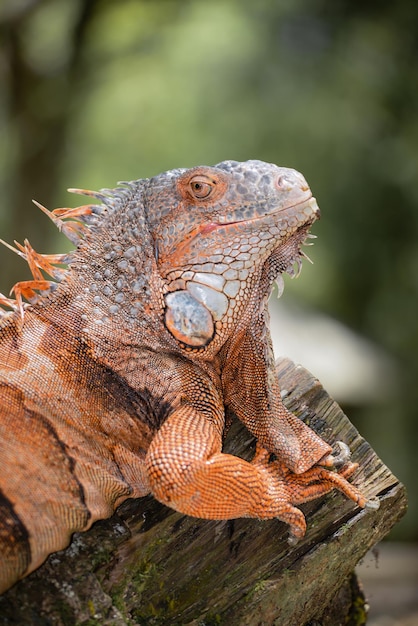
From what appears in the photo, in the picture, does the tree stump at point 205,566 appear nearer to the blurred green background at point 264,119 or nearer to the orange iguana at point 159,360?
the orange iguana at point 159,360

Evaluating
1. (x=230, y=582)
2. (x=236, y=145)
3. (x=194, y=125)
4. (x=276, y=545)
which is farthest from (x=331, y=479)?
(x=194, y=125)

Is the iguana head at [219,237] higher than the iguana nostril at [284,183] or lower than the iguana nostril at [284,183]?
lower

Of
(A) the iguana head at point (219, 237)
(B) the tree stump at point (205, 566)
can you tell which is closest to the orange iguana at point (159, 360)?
(A) the iguana head at point (219, 237)

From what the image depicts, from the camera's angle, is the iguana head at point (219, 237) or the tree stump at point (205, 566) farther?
the iguana head at point (219, 237)

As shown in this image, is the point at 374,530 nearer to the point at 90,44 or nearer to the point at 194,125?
the point at 90,44

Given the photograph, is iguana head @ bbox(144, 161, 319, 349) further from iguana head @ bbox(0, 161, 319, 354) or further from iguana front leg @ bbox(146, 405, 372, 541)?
iguana front leg @ bbox(146, 405, 372, 541)

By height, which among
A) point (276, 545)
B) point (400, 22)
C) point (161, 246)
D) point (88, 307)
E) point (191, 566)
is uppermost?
point (400, 22)

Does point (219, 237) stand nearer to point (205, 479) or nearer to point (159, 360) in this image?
point (159, 360)

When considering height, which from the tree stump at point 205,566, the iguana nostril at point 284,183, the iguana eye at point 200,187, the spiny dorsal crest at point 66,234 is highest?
the iguana nostril at point 284,183
